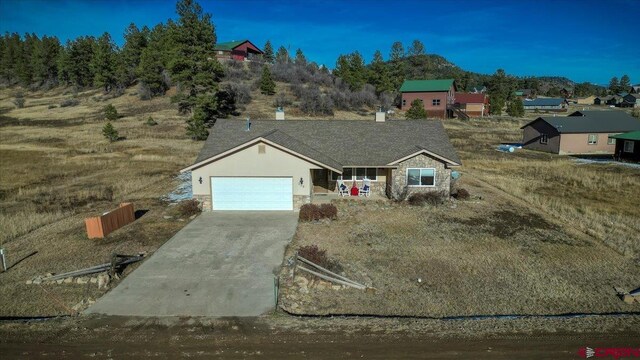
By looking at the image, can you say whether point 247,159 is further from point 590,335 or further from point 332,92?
point 332,92

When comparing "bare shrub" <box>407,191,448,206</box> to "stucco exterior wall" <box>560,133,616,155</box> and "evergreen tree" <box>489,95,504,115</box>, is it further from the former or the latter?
"evergreen tree" <box>489,95,504,115</box>

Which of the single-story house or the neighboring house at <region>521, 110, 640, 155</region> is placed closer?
the single-story house

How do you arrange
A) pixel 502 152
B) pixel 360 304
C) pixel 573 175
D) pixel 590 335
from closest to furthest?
1. pixel 590 335
2. pixel 360 304
3. pixel 573 175
4. pixel 502 152

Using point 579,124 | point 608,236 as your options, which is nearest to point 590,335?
point 608,236

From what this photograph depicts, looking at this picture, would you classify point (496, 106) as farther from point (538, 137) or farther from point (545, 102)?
point (538, 137)

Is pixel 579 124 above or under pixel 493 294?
above

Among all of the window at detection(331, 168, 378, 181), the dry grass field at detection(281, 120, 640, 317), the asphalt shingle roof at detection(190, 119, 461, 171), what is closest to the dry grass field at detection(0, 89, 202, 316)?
the asphalt shingle roof at detection(190, 119, 461, 171)

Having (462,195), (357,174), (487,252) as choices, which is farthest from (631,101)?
(487,252)
